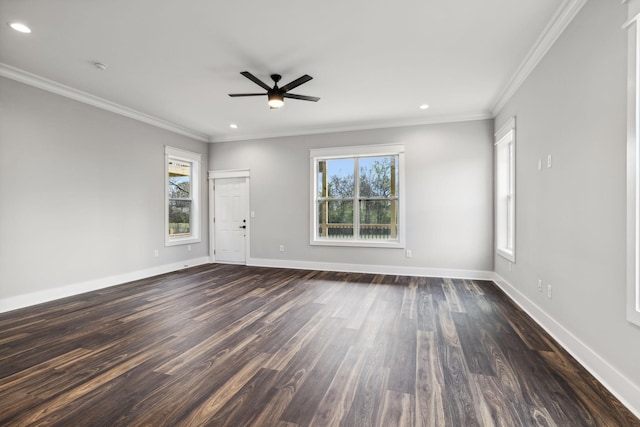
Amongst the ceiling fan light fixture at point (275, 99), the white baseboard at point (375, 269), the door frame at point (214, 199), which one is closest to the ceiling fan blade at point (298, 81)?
the ceiling fan light fixture at point (275, 99)

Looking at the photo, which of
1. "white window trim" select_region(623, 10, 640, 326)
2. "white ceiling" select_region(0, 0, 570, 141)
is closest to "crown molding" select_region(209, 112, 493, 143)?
"white ceiling" select_region(0, 0, 570, 141)

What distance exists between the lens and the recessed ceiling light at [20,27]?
269 cm

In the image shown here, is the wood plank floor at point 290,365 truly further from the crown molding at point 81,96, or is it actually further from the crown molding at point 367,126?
the crown molding at point 367,126

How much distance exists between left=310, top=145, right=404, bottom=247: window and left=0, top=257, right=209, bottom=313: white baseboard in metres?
2.92

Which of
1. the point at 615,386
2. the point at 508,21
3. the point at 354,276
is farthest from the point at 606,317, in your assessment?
the point at 354,276

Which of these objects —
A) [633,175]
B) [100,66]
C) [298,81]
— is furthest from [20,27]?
[633,175]

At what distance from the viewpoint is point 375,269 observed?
569 cm

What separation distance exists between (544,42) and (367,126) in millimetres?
3120

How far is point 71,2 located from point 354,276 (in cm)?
487

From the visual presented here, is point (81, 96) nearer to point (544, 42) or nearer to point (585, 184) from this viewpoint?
point (544, 42)

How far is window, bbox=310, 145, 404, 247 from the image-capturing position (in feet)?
18.7

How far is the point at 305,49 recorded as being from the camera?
3135 millimetres

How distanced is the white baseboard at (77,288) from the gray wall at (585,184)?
5.77 m

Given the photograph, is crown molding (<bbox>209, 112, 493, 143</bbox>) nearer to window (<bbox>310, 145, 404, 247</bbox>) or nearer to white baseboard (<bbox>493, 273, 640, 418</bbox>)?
window (<bbox>310, 145, 404, 247</bbox>)
